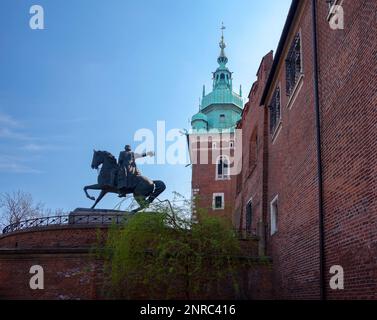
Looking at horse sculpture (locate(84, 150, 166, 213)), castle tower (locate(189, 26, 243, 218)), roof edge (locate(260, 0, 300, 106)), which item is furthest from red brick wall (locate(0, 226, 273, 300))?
castle tower (locate(189, 26, 243, 218))

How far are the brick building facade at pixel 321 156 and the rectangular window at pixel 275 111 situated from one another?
0.04m

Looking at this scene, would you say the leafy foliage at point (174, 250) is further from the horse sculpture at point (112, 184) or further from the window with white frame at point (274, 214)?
the horse sculpture at point (112, 184)

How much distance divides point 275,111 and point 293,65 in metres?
3.29

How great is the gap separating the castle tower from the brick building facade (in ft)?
75.3

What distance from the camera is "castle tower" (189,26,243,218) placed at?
4522cm

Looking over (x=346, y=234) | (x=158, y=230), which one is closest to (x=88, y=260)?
(x=158, y=230)

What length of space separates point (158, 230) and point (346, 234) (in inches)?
185

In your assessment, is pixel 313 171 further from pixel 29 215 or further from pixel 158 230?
pixel 29 215

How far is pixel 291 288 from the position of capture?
15.0 meters

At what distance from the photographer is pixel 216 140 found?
48.1m

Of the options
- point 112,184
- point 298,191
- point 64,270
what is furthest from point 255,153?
point 64,270

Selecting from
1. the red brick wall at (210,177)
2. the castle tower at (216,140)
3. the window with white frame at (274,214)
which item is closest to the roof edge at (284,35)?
the window with white frame at (274,214)

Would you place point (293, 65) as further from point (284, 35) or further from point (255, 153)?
point (255, 153)

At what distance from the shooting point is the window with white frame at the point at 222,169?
4600 cm
